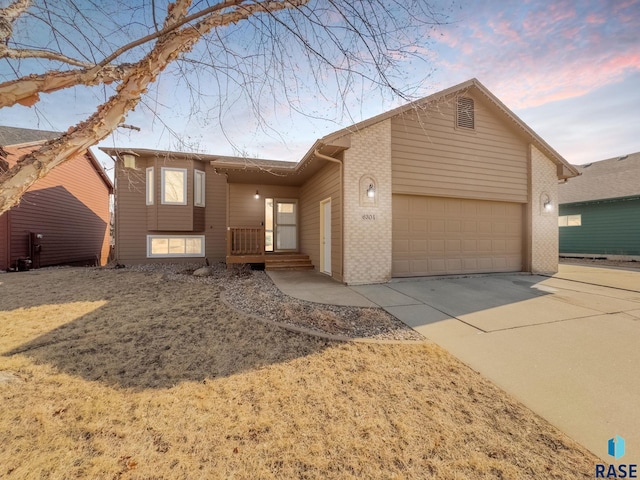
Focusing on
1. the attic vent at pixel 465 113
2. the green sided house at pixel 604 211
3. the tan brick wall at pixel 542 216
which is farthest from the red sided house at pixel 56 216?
the green sided house at pixel 604 211

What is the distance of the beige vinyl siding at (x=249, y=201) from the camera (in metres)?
10.9

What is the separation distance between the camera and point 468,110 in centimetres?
809

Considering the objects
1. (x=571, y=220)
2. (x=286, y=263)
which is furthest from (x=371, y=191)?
(x=571, y=220)

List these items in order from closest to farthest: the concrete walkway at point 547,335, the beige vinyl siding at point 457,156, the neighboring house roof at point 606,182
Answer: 1. the concrete walkway at point 547,335
2. the beige vinyl siding at point 457,156
3. the neighboring house roof at point 606,182

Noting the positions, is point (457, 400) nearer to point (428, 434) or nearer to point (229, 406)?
point (428, 434)

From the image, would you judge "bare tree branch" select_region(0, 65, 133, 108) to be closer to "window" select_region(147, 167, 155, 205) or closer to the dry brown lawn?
the dry brown lawn

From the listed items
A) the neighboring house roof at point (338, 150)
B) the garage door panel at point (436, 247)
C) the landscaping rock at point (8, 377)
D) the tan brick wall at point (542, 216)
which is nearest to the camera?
the landscaping rock at point (8, 377)

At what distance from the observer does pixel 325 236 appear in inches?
326

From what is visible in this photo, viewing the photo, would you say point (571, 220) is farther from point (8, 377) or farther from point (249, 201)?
point (8, 377)

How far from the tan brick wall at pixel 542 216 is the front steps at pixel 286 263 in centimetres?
736

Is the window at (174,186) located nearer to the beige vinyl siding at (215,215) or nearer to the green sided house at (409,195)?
the green sided house at (409,195)

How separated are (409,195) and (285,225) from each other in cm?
542

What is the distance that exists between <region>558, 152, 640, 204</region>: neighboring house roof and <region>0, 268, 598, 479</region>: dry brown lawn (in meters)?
18.1

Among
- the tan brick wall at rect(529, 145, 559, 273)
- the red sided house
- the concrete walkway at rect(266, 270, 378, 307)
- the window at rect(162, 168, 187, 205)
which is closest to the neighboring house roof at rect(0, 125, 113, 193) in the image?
the red sided house
